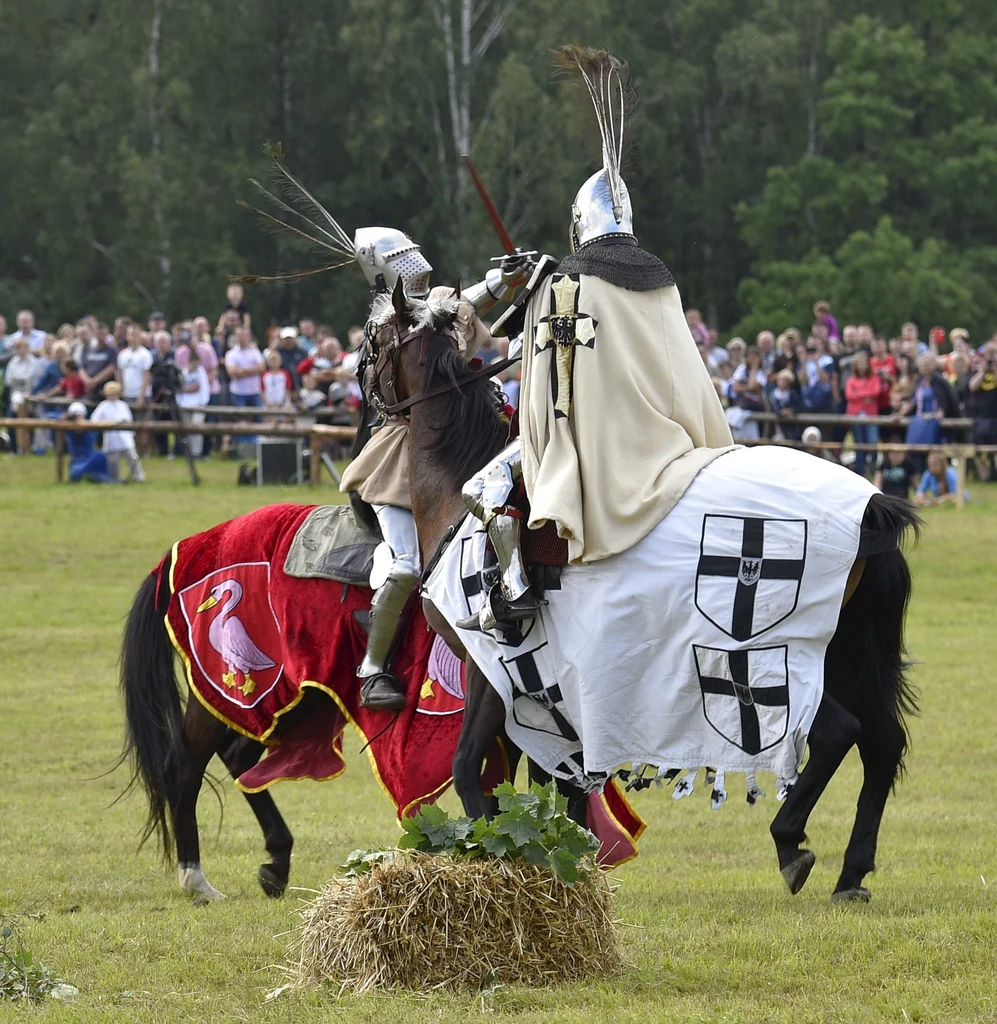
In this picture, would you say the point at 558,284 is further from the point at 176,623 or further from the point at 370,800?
the point at 370,800

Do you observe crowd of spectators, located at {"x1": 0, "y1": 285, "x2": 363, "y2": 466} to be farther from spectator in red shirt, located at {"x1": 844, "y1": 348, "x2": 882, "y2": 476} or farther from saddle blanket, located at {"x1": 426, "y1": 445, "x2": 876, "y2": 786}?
saddle blanket, located at {"x1": 426, "y1": 445, "x2": 876, "y2": 786}

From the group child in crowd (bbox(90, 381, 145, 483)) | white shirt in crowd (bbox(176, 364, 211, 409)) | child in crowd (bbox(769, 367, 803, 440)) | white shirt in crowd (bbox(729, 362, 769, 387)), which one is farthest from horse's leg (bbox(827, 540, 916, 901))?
white shirt in crowd (bbox(176, 364, 211, 409))

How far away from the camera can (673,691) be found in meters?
5.77

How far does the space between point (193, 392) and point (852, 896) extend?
17.8m

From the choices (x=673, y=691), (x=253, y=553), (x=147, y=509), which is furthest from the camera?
(x=147, y=509)

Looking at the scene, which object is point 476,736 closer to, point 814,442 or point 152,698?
point 152,698

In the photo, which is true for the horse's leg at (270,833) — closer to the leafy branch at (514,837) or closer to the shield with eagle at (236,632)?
the shield with eagle at (236,632)

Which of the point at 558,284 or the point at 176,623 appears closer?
the point at 558,284

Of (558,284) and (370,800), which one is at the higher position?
(558,284)

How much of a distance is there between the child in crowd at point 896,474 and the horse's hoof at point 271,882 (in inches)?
550

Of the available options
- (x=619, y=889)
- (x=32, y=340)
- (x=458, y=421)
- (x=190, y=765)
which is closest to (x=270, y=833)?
(x=190, y=765)

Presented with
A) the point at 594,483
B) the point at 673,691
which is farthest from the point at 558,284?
the point at 673,691

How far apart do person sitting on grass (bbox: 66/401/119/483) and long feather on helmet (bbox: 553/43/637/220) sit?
15.2m

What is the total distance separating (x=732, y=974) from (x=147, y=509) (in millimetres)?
14117
